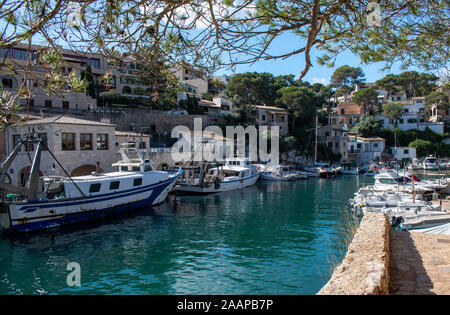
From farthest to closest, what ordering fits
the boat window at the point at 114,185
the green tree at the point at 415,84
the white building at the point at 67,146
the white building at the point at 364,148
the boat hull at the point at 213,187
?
the green tree at the point at 415,84 < the white building at the point at 364,148 < the boat hull at the point at 213,187 < the white building at the point at 67,146 < the boat window at the point at 114,185

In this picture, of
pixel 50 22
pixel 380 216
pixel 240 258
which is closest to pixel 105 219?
pixel 240 258

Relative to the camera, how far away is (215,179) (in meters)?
31.2

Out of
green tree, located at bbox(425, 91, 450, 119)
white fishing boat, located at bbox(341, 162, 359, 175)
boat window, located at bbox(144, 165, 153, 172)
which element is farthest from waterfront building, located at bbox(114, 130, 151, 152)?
green tree, located at bbox(425, 91, 450, 119)

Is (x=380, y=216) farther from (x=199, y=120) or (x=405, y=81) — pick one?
(x=405, y=81)

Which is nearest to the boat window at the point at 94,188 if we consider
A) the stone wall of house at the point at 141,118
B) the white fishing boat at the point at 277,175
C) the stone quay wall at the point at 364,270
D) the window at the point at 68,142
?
the window at the point at 68,142

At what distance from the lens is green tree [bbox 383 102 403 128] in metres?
63.2

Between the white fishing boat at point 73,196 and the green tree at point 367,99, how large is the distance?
2099 inches

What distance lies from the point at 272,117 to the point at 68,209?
137 ft

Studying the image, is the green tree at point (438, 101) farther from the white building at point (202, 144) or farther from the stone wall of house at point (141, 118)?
the white building at point (202, 144)

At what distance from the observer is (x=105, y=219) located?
20266mm

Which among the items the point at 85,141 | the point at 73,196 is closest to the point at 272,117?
the point at 85,141

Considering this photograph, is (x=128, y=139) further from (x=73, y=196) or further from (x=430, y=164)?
(x=430, y=164)

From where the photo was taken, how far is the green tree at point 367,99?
66.1 metres

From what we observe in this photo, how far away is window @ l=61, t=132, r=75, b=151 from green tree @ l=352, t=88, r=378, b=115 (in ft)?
184
